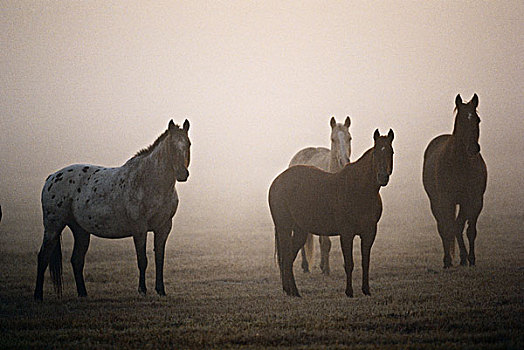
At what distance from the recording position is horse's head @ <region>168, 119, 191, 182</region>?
9367 mm

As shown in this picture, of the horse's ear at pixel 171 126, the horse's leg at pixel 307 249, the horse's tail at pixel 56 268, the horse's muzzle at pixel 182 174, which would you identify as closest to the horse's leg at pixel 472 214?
the horse's leg at pixel 307 249


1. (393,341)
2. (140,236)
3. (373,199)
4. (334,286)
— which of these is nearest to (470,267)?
(334,286)

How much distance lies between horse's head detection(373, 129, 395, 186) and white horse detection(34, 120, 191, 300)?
298cm

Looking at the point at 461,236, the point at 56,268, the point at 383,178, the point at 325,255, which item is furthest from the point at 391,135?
the point at 56,268

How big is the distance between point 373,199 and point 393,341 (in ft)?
9.90

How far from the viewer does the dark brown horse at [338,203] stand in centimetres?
889

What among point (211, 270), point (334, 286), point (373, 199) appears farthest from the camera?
point (211, 270)

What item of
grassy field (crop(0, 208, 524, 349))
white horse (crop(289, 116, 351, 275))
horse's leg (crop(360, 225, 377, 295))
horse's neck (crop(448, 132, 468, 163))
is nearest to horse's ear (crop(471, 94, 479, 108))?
horse's neck (crop(448, 132, 468, 163))

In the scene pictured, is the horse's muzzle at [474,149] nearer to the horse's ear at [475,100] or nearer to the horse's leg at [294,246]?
the horse's ear at [475,100]

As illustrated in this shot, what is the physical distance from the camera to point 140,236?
9.67 m

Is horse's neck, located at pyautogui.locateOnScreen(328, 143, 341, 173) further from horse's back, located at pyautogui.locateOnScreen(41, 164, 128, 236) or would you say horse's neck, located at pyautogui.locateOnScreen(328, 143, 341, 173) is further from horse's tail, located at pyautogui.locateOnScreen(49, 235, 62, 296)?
horse's tail, located at pyautogui.locateOnScreen(49, 235, 62, 296)

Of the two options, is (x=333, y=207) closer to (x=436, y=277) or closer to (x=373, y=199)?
(x=373, y=199)

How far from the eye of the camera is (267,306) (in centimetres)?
863

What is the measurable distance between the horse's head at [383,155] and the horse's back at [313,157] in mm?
4609
